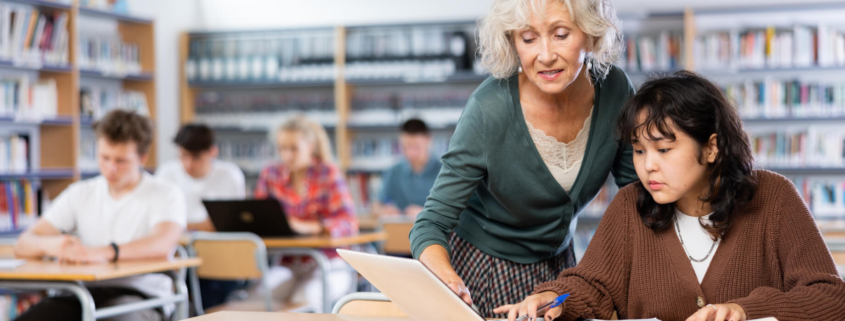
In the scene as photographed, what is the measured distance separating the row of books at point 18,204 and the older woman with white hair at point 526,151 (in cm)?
374

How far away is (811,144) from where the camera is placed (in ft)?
16.4

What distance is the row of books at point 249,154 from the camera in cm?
600

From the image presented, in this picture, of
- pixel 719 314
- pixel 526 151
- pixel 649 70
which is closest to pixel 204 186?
pixel 649 70

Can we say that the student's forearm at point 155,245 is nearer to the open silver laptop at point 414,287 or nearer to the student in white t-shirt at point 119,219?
the student in white t-shirt at point 119,219

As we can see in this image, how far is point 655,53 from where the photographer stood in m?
5.31

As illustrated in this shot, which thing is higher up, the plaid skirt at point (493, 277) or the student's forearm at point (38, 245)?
the plaid skirt at point (493, 277)

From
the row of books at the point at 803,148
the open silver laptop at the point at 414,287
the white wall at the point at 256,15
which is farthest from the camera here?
the white wall at the point at 256,15

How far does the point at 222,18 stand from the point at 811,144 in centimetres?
470

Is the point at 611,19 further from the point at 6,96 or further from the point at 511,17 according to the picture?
the point at 6,96

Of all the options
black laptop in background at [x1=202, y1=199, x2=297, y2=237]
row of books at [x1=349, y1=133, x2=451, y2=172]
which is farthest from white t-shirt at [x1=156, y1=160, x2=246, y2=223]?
row of books at [x1=349, y1=133, x2=451, y2=172]

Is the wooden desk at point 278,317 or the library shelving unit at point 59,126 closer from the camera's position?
the wooden desk at point 278,317

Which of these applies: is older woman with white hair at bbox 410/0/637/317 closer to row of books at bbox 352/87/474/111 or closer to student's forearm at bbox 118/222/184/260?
student's forearm at bbox 118/222/184/260

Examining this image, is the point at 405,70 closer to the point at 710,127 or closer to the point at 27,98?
the point at 27,98

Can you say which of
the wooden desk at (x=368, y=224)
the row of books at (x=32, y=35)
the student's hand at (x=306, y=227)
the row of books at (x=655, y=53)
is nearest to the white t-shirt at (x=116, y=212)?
the student's hand at (x=306, y=227)
